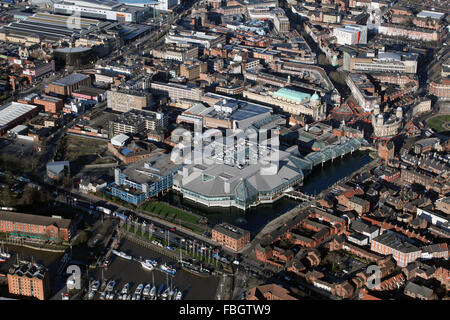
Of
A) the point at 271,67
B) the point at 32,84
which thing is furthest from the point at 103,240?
the point at 271,67

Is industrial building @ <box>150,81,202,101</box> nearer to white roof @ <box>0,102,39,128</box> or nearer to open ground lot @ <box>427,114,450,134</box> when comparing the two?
white roof @ <box>0,102,39,128</box>

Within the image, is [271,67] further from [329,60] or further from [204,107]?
[204,107]

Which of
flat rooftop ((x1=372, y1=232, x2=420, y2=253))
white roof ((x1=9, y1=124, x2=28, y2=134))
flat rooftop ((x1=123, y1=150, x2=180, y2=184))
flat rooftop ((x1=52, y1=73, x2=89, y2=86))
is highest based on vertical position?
flat rooftop ((x1=52, y1=73, x2=89, y2=86))

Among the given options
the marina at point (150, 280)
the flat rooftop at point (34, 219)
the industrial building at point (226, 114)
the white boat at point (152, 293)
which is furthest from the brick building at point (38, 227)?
the industrial building at point (226, 114)

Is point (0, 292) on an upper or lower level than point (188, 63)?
lower

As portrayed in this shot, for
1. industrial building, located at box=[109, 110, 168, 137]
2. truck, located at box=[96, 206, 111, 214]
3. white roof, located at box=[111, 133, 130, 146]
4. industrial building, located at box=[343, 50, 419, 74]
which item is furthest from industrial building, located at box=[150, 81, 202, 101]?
truck, located at box=[96, 206, 111, 214]

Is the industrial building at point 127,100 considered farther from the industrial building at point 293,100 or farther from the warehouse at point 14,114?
the industrial building at point 293,100

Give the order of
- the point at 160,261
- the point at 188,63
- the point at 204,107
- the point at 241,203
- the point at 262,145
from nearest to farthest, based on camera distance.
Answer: the point at 160,261, the point at 241,203, the point at 262,145, the point at 204,107, the point at 188,63
